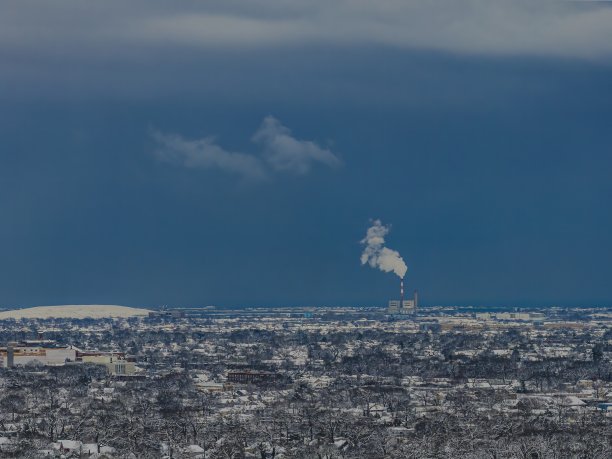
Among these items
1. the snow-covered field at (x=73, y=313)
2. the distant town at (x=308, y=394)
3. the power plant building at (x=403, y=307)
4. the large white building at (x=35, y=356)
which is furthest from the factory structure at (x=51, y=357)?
the power plant building at (x=403, y=307)

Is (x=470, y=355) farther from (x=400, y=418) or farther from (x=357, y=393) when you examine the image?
(x=400, y=418)

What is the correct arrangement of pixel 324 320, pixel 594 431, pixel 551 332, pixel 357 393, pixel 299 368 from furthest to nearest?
pixel 324 320 → pixel 551 332 → pixel 299 368 → pixel 357 393 → pixel 594 431

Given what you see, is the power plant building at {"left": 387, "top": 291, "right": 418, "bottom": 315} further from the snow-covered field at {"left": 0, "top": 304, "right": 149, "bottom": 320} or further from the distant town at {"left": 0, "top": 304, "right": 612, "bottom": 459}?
the distant town at {"left": 0, "top": 304, "right": 612, "bottom": 459}

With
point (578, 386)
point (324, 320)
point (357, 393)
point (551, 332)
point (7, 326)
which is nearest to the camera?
point (357, 393)

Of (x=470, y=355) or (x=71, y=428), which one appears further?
(x=470, y=355)

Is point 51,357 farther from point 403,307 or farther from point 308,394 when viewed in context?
point 403,307

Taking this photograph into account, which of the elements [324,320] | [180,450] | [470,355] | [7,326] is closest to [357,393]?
[180,450]
